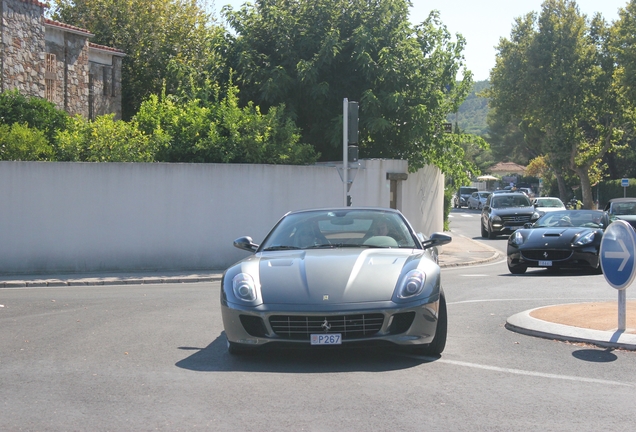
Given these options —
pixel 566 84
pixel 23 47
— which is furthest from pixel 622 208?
Answer: pixel 566 84

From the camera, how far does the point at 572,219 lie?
17797mm

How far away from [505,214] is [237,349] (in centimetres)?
2766

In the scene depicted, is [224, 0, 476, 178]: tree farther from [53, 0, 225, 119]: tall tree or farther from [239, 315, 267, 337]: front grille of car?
[239, 315, 267, 337]: front grille of car

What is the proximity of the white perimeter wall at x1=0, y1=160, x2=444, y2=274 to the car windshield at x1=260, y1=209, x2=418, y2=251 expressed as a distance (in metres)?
10.8

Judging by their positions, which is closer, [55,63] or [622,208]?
[622,208]

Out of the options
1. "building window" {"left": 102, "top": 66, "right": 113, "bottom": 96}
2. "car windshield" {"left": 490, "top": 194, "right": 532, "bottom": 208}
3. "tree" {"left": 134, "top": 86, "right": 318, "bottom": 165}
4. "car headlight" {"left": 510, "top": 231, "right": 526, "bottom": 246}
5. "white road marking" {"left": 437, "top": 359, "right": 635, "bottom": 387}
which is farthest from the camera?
"car windshield" {"left": 490, "top": 194, "right": 532, "bottom": 208}

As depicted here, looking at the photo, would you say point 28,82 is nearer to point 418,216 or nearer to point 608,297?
point 418,216

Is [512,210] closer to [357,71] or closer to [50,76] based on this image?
[357,71]

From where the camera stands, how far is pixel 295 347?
7387 millimetres

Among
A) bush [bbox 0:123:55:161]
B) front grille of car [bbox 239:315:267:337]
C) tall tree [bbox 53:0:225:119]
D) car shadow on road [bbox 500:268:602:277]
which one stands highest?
tall tree [bbox 53:0:225:119]

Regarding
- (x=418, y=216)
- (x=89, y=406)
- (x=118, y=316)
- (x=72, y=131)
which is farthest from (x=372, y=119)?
(x=89, y=406)

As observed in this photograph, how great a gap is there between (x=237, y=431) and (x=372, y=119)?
19111mm

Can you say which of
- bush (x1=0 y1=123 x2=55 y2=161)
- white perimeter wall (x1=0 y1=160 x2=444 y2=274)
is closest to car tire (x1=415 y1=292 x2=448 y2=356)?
white perimeter wall (x1=0 y1=160 x2=444 y2=274)

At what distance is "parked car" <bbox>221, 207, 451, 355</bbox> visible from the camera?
24.0ft
